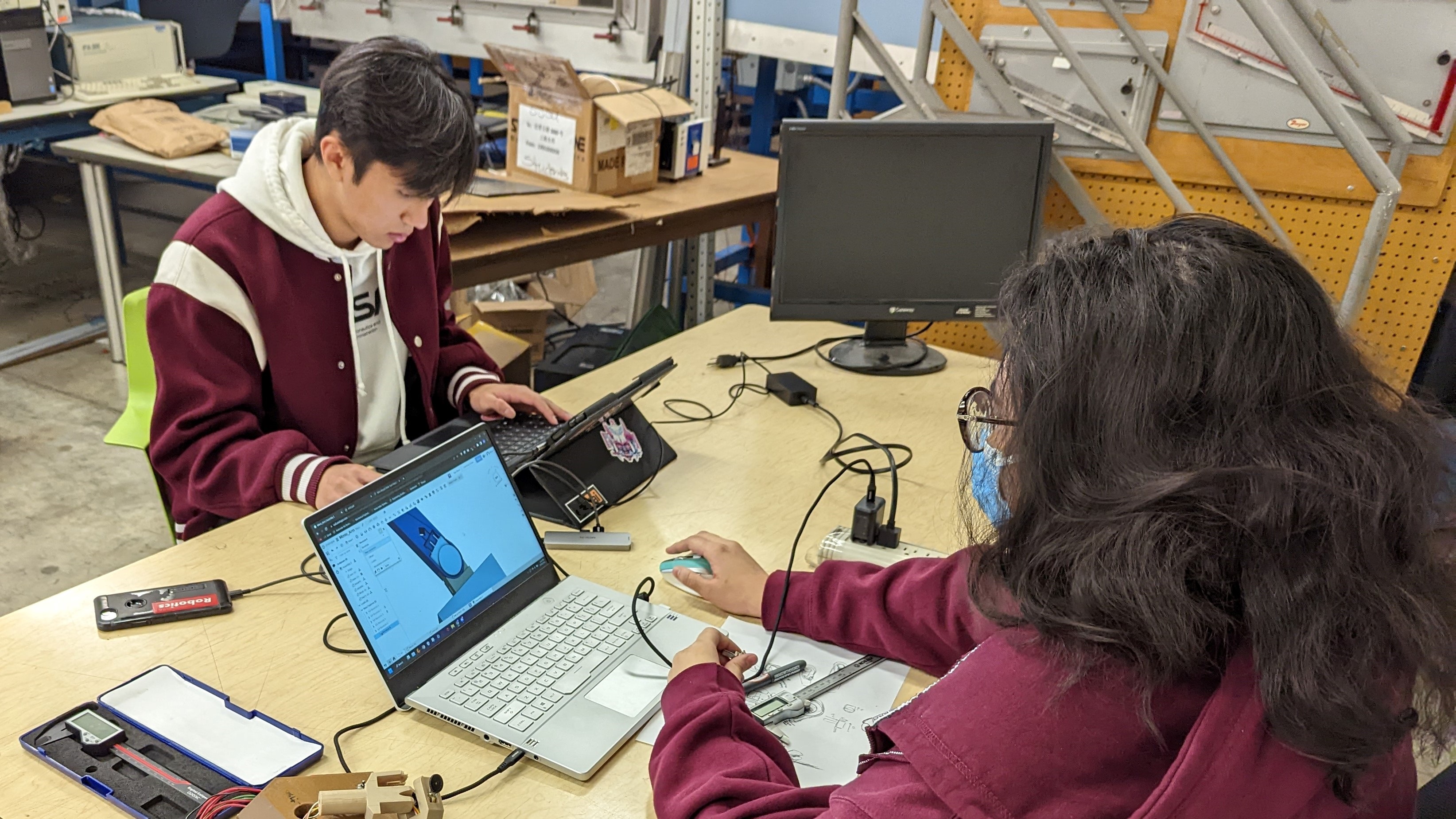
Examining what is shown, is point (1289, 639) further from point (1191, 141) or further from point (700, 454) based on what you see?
point (1191, 141)

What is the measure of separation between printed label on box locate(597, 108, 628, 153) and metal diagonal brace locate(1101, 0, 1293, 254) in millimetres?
1178

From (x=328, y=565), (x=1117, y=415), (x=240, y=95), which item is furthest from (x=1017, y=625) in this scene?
(x=240, y=95)

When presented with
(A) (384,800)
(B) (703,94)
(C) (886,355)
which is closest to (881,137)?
(C) (886,355)

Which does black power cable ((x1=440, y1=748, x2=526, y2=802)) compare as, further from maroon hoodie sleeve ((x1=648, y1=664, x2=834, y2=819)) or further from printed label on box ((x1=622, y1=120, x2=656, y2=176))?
printed label on box ((x1=622, y1=120, x2=656, y2=176))

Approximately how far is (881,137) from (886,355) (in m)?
0.44

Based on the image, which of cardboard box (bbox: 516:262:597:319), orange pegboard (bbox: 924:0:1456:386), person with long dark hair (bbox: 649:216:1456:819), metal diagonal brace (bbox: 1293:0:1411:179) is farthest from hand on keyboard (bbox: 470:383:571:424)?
cardboard box (bbox: 516:262:597:319)

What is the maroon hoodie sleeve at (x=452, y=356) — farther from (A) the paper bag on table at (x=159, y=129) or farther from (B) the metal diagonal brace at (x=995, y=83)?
(A) the paper bag on table at (x=159, y=129)

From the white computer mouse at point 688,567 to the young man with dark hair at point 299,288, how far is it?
405 mm

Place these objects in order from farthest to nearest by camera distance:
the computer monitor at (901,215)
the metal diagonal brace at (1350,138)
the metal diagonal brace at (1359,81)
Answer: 1. the metal diagonal brace at (1359,81)
2. the metal diagonal brace at (1350,138)
3. the computer monitor at (901,215)

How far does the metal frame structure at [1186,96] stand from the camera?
2.06 meters

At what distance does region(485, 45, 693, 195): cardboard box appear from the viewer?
2.62 meters

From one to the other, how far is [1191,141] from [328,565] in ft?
7.12

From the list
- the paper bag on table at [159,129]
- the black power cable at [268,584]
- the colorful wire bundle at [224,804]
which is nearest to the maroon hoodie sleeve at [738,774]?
the colorful wire bundle at [224,804]

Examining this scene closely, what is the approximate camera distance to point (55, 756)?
3.07ft
